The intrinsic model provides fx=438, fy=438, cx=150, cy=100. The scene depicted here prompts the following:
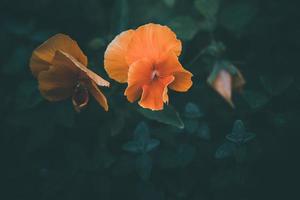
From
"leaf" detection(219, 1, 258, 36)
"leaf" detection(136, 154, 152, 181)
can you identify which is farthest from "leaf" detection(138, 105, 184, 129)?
"leaf" detection(219, 1, 258, 36)

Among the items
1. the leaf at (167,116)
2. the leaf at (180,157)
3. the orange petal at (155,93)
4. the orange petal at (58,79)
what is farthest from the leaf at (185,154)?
the orange petal at (58,79)

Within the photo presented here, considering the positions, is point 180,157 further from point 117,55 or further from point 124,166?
point 117,55

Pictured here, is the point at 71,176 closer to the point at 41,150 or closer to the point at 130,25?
the point at 41,150

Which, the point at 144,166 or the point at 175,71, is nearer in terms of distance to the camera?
the point at 175,71

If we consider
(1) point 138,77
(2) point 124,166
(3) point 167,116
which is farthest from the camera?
(2) point 124,166

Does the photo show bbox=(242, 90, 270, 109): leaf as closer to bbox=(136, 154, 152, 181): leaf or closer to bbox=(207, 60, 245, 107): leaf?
bbox=(207, 60, 245, 107): leaf

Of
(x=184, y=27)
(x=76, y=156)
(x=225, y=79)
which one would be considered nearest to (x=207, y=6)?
(x=184, y=27)

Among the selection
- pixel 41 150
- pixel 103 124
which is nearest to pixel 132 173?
pixel 103 124

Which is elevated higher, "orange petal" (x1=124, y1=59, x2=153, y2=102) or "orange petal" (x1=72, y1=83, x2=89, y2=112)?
"orange petal" (x1=124, y1=59, x2=153, y2=102)

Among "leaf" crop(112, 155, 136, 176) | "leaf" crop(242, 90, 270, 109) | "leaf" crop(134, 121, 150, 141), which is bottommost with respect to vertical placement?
"leaf" crop(112, 155, 136, 176)
